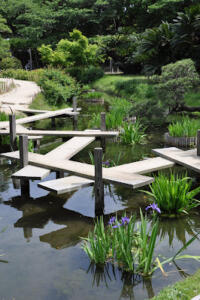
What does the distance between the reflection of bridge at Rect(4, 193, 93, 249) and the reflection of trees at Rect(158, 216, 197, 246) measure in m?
1.20

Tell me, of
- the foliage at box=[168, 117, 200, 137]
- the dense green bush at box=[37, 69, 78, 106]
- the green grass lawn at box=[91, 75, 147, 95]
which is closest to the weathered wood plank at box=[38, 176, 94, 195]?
the foliage at box=[168, 117, 200, 137]

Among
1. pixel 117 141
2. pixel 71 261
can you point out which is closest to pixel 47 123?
pixel 117 141

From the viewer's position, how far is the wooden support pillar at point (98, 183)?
6.28m

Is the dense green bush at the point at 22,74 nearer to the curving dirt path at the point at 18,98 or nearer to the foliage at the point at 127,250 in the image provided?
the curving dirt path at the point at 18,98

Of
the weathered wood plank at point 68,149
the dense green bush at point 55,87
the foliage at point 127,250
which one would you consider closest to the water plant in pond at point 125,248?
the foliage at point 127,250

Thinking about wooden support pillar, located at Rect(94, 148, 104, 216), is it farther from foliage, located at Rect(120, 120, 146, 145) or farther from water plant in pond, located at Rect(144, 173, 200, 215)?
foliage, located at Rect(120, 120, 146, 145)

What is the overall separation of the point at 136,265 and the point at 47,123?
12679mm

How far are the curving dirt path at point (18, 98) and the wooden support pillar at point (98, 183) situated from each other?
35.6ft

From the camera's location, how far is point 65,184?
21.3 feet

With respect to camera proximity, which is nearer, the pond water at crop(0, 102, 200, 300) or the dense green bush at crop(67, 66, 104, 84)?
the pond water at crop(0, 102, 200, 300)

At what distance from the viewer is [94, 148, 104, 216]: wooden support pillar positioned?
247 inches

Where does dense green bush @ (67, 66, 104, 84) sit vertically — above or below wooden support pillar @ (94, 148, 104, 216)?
above

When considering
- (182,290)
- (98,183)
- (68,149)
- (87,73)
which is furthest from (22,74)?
(182,290)

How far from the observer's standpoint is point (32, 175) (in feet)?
22.8
